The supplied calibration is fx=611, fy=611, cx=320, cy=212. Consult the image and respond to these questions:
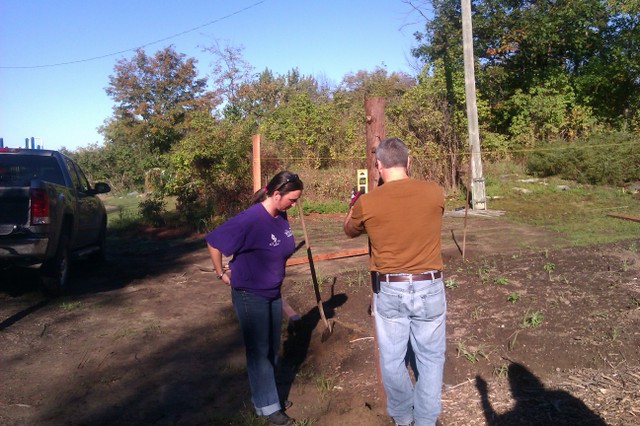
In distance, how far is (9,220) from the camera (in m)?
7.31

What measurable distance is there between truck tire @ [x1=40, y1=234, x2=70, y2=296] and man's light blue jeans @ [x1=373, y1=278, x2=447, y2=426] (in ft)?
18.5

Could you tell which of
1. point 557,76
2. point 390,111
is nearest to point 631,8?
point 557,76

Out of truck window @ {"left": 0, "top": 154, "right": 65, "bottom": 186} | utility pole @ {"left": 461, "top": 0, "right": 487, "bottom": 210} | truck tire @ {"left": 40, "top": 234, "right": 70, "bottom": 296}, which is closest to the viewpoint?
truck tire @ {"left": 40, "top": 234, "right": 70, "bottom": 296}

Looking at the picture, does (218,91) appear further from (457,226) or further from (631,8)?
(457,226)

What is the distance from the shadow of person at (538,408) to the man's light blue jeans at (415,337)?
26.7 inches

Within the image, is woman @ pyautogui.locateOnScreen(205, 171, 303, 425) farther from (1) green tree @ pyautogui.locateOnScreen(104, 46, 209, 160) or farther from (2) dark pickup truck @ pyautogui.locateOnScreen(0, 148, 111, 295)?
(1) green tree @ pyautogui.locateOnScreen(104, 46, 209, 160)

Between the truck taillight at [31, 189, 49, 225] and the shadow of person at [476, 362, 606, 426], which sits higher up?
the truck taillight at [31, 189, 49, 225]

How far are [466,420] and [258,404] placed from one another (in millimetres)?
1426

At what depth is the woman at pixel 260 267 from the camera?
161 inches

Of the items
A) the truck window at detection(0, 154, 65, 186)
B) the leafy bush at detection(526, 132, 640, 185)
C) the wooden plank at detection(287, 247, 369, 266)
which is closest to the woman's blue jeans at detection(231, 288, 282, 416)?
the wooden plank at detection(287, 247, 369, 266)

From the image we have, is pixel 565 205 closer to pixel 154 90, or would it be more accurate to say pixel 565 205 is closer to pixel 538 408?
pixel 538 408

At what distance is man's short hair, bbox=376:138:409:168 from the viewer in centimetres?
361

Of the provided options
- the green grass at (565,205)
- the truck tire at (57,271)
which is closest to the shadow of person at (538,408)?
the truck tire at (57,271)

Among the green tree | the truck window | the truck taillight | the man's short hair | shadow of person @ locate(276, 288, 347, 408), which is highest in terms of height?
the green tree
